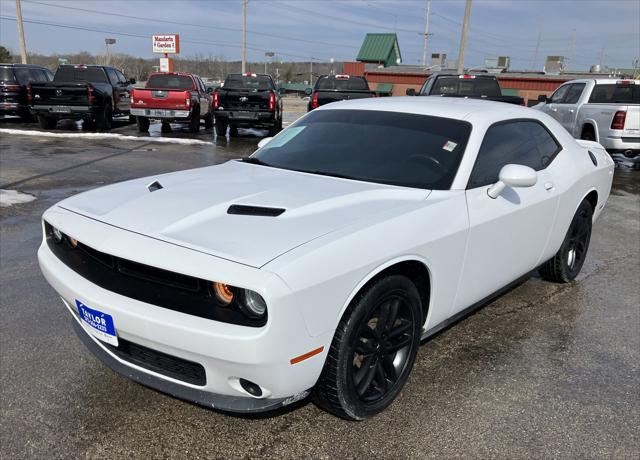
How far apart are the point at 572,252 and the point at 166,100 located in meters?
12.9

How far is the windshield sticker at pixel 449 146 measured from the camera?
3373mm

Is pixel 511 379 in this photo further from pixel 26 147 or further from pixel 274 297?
pixel 26 147

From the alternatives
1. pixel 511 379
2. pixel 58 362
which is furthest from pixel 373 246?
pixel 58 362

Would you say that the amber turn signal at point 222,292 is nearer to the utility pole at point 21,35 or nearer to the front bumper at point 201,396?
the front bumper at point 201,396

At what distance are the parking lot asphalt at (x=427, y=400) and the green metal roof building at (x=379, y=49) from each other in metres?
49.7

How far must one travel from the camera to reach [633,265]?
550 centimetres

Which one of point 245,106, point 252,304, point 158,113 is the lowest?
point 158,113

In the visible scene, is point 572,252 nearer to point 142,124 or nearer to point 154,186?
point 154,186

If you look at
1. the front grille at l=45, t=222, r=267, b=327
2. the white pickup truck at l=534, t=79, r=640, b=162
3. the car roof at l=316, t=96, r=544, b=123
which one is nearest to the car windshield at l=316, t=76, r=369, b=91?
the white pickup truck at l=534, t=79, r=640, b=162

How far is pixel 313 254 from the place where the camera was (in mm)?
2225

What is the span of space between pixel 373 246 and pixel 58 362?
6.86 feet

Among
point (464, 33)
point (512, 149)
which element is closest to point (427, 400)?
point (512, 149)

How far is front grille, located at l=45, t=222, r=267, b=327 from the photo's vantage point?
2.22 metres

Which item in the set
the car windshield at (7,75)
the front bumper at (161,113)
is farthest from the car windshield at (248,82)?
the car windshield at (7,75)
